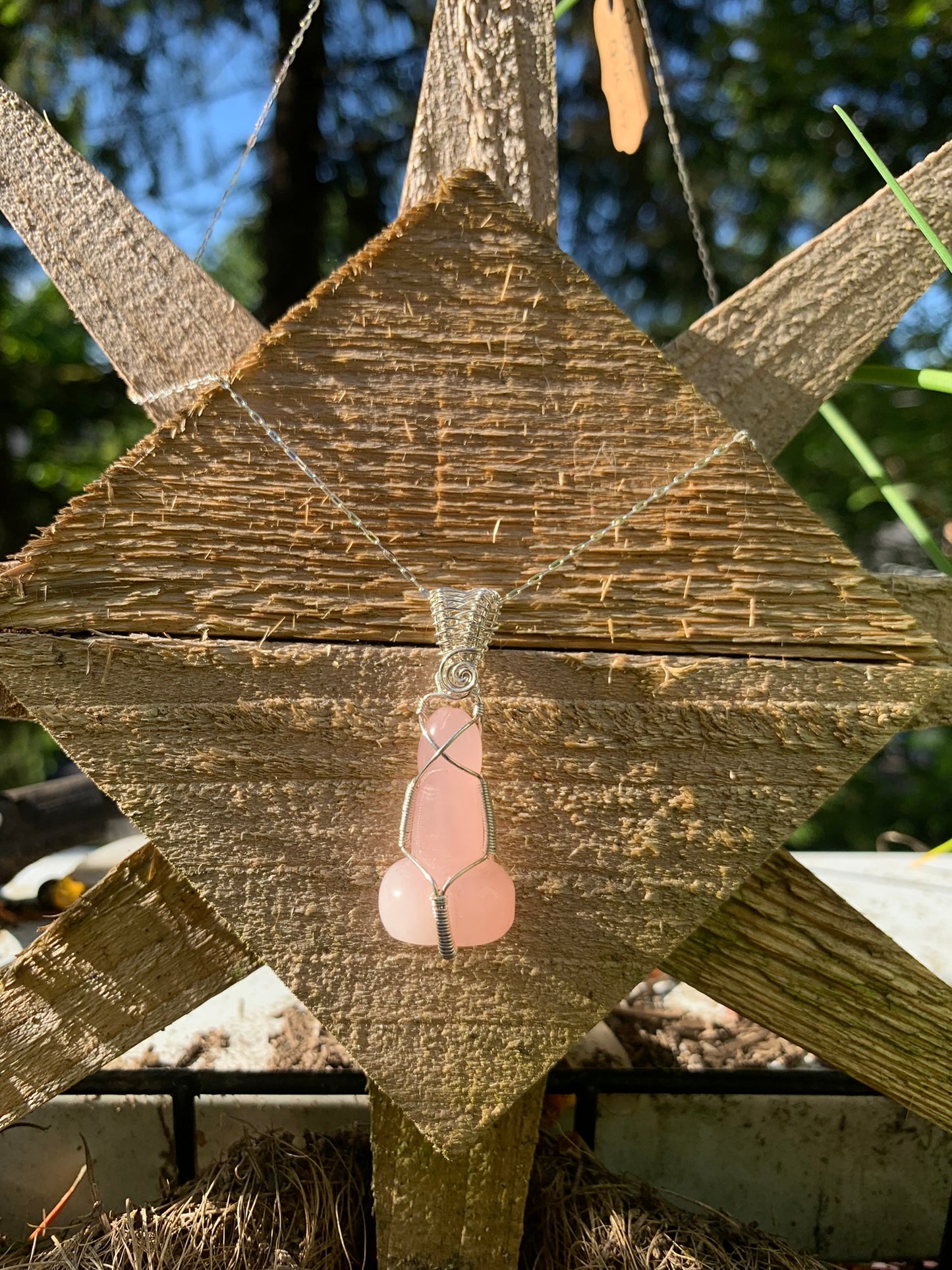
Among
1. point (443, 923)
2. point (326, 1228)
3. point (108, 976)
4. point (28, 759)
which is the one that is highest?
point (443, 923)

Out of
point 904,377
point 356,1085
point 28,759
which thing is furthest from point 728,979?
point 28,759

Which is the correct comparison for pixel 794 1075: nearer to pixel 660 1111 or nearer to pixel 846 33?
pixel 660 1111

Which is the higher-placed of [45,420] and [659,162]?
[659,162]

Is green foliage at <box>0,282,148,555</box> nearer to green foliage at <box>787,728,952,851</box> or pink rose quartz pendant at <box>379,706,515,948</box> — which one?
pink rose quartz pendant at <box>379,706,515,948</box>

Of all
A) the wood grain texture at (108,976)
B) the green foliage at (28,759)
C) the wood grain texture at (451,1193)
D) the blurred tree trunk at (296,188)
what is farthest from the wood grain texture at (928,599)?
the green foliage at (28,759)

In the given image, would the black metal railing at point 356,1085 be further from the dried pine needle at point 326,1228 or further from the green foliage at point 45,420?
the green foliage at point 45,420

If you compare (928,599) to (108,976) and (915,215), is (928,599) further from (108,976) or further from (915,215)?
(108,976)
